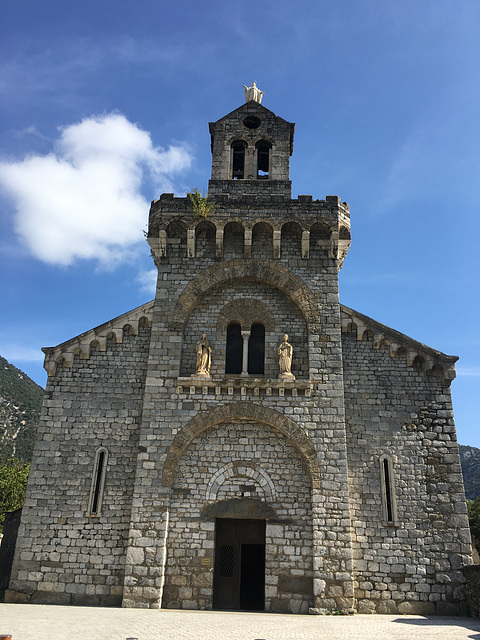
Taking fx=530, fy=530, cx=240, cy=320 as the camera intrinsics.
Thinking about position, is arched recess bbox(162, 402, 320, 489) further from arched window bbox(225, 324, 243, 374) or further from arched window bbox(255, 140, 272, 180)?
arched window bbox(255, 140, 272, 180)

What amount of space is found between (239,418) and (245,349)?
2154mm

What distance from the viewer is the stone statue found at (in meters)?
20.0

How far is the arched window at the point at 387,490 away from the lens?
14.4m

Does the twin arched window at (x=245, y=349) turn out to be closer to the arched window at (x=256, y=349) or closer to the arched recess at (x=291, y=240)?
the arched window at (x=256, y=349)

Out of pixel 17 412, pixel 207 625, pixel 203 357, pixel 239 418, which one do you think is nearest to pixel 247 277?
pixel 203 357

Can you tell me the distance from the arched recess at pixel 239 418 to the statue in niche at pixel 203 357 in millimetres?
1150

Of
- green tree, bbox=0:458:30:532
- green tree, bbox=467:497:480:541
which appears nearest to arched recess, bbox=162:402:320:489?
green tree, bbox=467:497:480:541

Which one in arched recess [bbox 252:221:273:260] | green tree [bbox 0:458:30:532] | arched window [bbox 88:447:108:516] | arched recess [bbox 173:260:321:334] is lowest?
arched window [bbox 88:447:108:516]

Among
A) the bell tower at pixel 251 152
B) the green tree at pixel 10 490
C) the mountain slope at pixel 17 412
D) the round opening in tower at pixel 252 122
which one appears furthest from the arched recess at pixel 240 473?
the mountain slope at pixel 17 412

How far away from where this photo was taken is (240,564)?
14367 millimetres

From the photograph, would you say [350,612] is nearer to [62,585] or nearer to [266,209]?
[62,585]

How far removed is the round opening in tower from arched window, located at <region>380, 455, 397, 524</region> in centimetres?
1238

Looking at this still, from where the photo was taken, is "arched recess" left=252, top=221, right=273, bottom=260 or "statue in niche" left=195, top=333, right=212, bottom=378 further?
"arched recess" left=252, top=221, right=273, bottom=260

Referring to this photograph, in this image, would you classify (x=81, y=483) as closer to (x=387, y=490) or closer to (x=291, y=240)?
(x=387, y=490)
